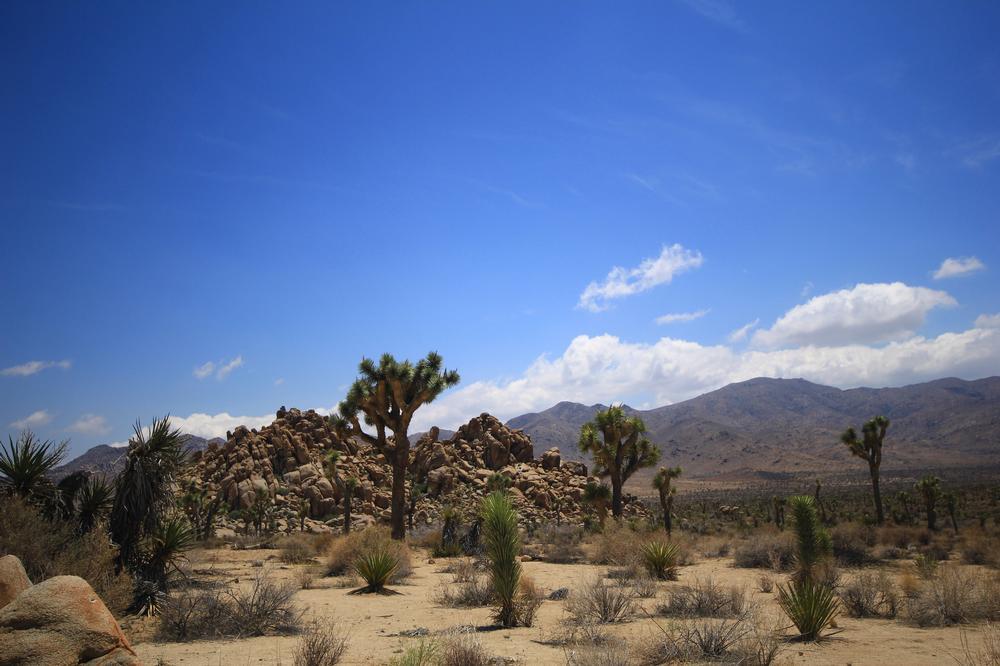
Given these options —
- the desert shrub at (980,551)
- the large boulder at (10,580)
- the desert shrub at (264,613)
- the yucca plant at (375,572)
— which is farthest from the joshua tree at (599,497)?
the large boulder at (10,580)

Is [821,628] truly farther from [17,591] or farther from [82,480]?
[82,480]

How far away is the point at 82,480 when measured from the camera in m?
12.3

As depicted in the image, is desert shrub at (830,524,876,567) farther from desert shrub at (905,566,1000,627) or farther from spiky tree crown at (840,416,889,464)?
spiky tree crown at (840,416,889,464)

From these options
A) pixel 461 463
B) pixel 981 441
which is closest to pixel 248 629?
pixel 461 463

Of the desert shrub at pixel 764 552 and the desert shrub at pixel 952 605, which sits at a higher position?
the desert shrub at pixel 952 605

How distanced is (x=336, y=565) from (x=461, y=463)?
45.0 meters

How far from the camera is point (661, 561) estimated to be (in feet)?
56.6

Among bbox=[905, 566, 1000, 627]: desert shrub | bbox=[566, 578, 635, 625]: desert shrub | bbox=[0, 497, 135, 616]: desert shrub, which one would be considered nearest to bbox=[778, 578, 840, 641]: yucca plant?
bbox=[905, 566, 1000, 627]: desert shrub

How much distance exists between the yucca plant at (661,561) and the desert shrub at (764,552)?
462 centimetres


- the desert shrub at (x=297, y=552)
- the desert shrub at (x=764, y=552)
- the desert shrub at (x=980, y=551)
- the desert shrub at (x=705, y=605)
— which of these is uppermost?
the desert shrub at (x=705, y=605)

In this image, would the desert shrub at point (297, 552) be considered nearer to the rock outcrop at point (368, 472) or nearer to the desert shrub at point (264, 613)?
the desert shrub at point (264, 613)

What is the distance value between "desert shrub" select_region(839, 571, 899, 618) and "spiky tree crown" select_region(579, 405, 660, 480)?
62.1 ft

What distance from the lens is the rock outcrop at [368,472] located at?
53.2 metres

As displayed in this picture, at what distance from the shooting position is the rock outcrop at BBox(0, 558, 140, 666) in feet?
19.7
